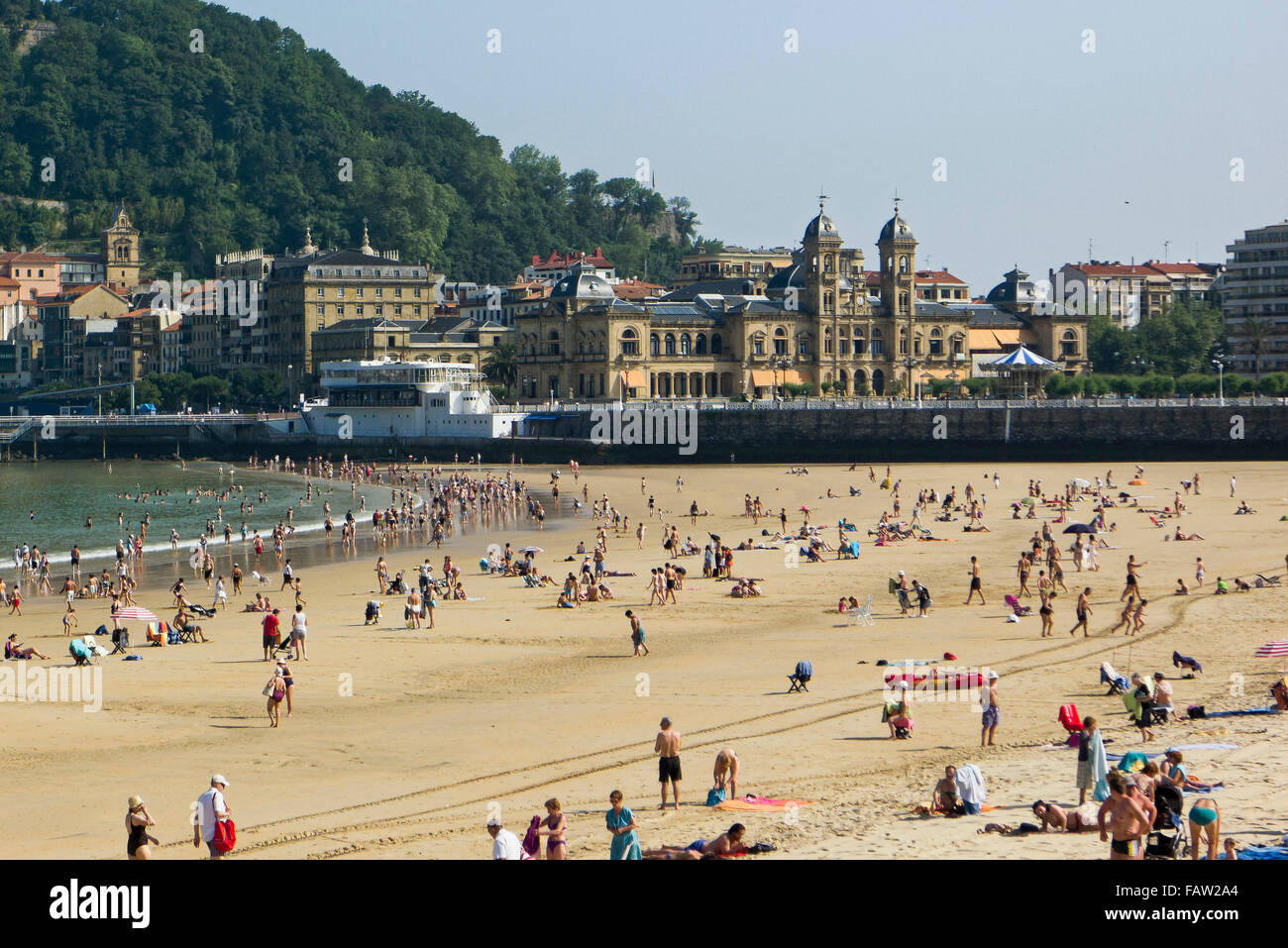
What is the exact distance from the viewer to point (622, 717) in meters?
19.5

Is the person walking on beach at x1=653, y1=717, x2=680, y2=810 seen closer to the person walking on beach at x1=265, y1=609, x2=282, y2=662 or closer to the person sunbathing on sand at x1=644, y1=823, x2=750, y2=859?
the person sunbathing on sand at x1=644, y1=823, x2=750, y2=859

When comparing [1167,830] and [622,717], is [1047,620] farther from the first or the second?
[1167,830]

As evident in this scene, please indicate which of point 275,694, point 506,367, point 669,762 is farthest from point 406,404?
point 669,762

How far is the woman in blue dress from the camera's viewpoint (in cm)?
1202

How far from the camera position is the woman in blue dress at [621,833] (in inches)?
473

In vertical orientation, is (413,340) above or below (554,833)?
above

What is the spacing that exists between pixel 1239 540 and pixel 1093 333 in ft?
239

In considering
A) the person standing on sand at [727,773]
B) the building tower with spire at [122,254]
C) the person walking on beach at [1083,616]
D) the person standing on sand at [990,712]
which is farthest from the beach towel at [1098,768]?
the building tower with spire at [122,254]

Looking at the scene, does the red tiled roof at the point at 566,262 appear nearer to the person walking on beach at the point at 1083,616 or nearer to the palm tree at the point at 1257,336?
the palm tree at the point at 1257,336

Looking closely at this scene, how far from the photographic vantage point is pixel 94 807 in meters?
15.3

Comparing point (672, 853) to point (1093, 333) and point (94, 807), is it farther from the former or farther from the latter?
point (1093, 333)

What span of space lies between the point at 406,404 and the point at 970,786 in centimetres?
7550

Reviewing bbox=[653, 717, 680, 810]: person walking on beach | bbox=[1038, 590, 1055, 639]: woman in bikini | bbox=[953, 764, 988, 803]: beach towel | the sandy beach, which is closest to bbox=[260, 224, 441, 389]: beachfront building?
the sandy beach
